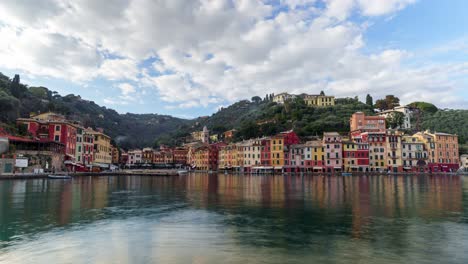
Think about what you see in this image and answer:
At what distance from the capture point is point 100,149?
259 ft

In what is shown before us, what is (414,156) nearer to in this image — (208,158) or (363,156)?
(363,156)

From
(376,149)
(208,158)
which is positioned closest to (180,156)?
(208,158)

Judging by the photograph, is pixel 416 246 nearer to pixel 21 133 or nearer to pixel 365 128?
pixel 21 133

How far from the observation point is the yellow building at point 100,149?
3014 inches

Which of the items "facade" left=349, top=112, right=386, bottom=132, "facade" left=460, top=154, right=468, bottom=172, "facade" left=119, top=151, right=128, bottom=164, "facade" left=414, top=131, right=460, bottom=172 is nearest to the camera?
"facade" left=414, top=131, right=460, bottom=172

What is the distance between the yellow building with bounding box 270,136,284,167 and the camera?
264ft

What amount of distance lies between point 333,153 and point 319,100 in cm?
6232

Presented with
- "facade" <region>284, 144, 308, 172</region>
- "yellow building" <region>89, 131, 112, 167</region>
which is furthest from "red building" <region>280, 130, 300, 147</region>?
"yellow building" <region>89, 131, 112, 167</region>

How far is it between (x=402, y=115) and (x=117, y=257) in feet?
381

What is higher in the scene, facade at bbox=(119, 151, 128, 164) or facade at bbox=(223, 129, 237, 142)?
facade at bbox=(223, 129, 237, 142)

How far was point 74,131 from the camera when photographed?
217 feet

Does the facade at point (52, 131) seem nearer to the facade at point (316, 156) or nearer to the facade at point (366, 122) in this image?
the facade at point (316, 156)

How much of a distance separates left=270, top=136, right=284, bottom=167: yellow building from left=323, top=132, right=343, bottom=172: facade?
35.2 ft

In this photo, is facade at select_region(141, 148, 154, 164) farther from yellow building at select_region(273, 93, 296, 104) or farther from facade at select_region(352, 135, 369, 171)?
facade at select_region(352, 135, 369, 171)
